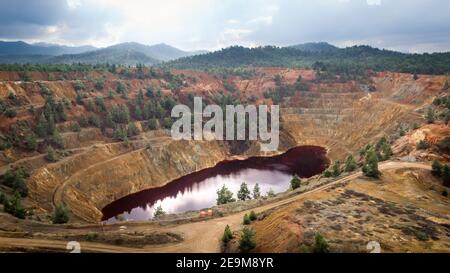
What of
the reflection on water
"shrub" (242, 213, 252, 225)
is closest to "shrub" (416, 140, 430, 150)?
the reflection on water

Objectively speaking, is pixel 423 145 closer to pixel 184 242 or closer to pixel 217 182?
pixel 217 182

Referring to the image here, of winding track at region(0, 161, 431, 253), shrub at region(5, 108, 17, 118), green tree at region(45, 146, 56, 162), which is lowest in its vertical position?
winding track at region(0, 161, 431, 253)

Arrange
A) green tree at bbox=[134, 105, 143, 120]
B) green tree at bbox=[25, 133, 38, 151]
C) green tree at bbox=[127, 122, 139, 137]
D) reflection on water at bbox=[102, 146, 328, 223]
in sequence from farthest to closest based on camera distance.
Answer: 1. green tree at bbox=[134, 105, 143, 120]
2. green tree at bbox=[127, 122, 139, 137]
3. green tree at bbox=[25, 133, 38, 151]
4. reflection on water at bbox=[102, 146, 328, 223]

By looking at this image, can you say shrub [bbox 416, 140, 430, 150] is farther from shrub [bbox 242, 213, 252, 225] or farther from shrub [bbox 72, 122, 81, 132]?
shrub [bbox 72, 122, 81, 132]

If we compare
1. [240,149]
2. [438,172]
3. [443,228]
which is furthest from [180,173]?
[443,228]

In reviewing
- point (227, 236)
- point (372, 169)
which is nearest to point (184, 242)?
point (227, 236)

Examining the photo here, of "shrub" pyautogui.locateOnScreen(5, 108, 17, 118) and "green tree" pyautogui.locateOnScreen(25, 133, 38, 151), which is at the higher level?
"shrub" pyautogui.locateOnScreen(5, 108, 17, 118)

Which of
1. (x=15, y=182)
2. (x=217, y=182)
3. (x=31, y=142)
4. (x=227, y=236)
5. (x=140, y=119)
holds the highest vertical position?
(x=140, y=119)
